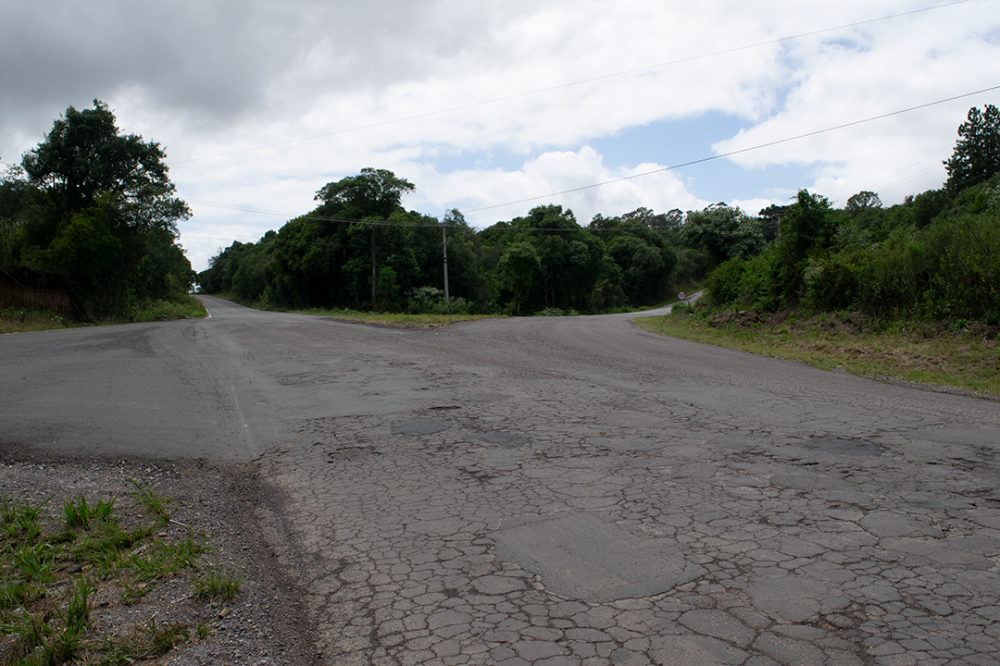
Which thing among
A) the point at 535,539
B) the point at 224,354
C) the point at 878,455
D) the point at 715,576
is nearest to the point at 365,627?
the point at 535,539

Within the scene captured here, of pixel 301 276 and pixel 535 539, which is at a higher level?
pixel 301 276

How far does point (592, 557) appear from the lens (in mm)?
3469

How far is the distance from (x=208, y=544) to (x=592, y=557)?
240cm

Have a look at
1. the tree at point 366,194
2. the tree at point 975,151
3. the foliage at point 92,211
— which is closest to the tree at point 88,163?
the foliage at point 92,211

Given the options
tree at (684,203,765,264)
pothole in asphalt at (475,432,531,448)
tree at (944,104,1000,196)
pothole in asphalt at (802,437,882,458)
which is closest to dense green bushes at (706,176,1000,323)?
tree at (684,203,765,264)

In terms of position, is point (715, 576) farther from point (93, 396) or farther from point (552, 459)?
point (93, 396)

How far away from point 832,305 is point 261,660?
1822 centimetres

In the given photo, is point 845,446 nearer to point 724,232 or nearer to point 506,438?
point 506,438

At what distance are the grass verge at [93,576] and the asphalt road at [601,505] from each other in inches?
22.2

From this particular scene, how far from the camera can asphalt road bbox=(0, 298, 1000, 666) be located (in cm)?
275

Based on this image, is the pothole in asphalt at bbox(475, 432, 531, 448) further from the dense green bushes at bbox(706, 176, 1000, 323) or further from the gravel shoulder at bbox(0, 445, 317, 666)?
the dense green bushes at bbox(706, 176, 1000, 323)

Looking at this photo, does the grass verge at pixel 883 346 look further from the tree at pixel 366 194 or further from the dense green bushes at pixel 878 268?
the tree at pixel 366 194

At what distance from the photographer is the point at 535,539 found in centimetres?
375

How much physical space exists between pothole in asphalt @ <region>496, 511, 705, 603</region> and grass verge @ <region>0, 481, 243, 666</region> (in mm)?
1628
